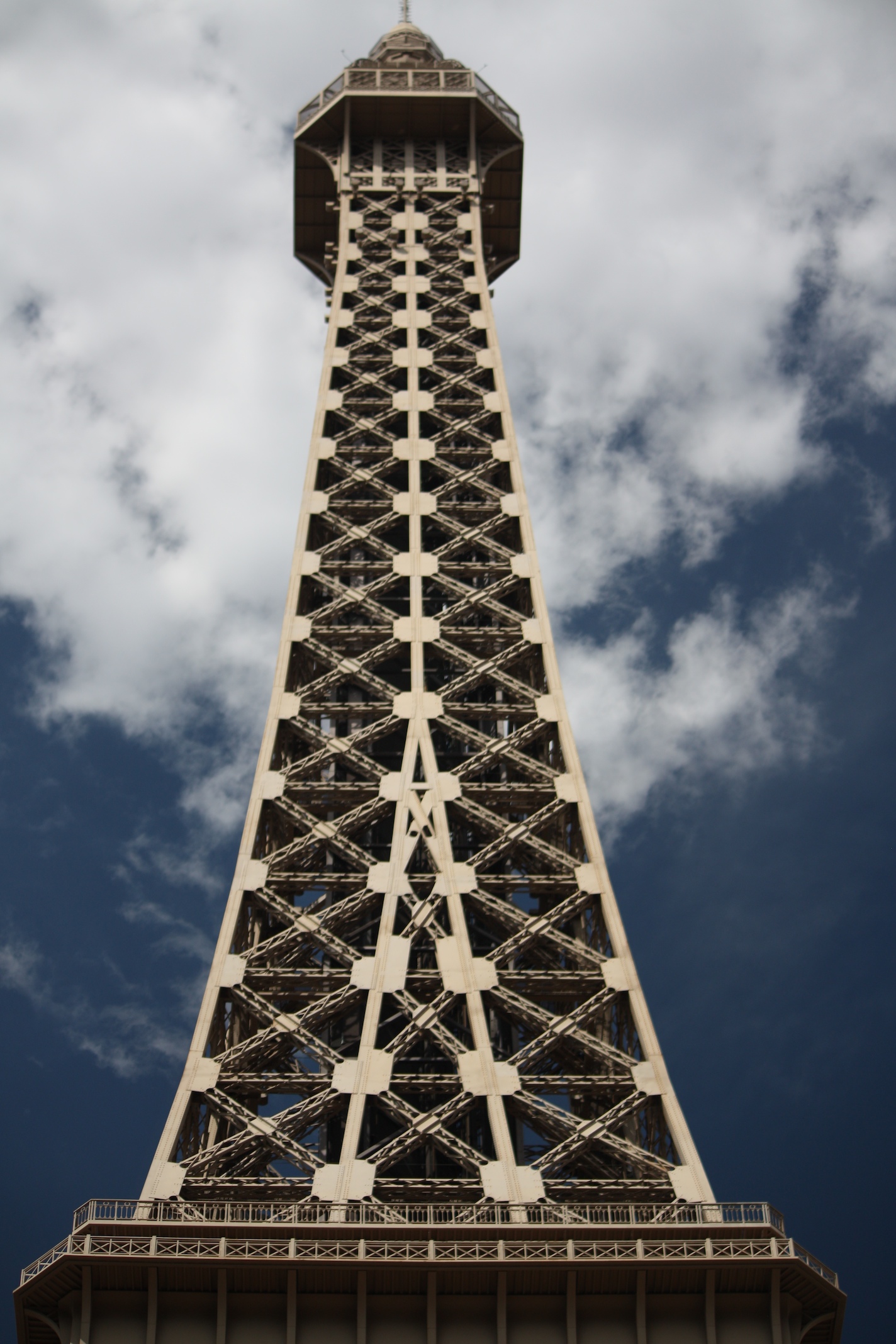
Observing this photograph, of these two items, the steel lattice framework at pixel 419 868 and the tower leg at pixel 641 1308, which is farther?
the steel lattice framework at pixel 419 868

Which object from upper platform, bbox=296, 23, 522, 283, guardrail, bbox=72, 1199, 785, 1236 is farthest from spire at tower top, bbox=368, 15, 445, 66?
guardrail, bbox=72, 1199, 785, 1236

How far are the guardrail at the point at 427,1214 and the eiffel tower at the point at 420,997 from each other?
109mm

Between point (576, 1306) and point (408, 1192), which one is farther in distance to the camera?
point (408, 1192)

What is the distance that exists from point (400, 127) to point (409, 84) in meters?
1.81

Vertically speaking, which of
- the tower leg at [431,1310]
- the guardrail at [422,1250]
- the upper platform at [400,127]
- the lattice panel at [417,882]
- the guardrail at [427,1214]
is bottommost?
the tower leg at [431,1310]

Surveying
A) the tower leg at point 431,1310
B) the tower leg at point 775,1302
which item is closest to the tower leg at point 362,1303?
the tower leg at point 431,1310

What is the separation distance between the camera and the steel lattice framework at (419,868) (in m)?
38.7

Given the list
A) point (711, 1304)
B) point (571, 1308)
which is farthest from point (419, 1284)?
point (711, 1304)

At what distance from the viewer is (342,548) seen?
5500 centimetres

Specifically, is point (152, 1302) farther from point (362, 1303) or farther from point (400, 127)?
point (400, 127)

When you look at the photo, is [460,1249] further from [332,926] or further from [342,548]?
[342,548]

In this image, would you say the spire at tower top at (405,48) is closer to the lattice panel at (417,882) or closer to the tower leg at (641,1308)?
the lattice panel at (417,882)

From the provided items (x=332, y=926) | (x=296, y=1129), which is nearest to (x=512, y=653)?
(x=332, y=926)

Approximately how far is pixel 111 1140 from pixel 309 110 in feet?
153
